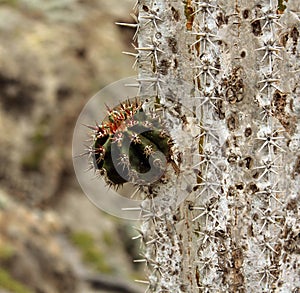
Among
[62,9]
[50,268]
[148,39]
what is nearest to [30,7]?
[62,9]

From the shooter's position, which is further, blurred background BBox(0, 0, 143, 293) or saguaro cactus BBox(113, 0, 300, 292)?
blurred background BBox(0, 0, 143, 293)

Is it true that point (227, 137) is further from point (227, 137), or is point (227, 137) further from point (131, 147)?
point (131, 147)

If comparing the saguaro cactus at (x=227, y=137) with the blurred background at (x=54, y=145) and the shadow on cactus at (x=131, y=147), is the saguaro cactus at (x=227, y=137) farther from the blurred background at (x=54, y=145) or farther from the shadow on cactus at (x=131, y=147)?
the blurred background at (x=54, y=145)

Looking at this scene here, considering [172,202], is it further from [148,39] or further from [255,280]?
[148,39]

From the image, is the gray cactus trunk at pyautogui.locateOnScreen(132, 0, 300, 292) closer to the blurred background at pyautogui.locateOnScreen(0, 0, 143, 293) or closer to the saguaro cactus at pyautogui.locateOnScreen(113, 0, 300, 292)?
the saguaro cactus at pyautogui.locateOnScreen(113, 0, 300, 292)

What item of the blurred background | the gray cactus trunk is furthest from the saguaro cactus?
the blurred background

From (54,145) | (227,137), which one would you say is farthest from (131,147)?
(54,145)
